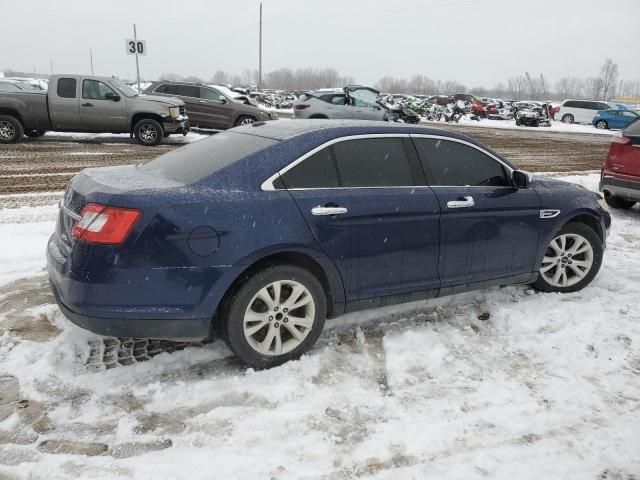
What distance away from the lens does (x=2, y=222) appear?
6379mm

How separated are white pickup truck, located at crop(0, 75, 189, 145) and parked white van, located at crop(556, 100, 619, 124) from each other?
30.2 m

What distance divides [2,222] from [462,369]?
5741 mm

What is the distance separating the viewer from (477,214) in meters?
4.08

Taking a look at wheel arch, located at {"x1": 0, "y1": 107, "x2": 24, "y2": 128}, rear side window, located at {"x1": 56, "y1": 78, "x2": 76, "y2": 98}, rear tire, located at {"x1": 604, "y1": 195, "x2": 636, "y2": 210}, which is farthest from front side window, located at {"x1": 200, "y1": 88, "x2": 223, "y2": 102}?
rear tire, located at {"x1": 604, "y1": 195, "x2": 636, "y2": 210}

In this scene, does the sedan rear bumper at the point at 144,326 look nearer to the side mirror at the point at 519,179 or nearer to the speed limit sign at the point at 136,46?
the side mirror at the point at 519,179

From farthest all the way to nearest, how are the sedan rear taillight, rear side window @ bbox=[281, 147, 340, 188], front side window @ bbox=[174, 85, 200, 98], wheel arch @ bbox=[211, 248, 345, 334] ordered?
front side window @ bbox=[174, 85, 200, 98] < rear side window @ bbox=[281, 147, 340, 188] < wheel arch @ bbox=[211, 248, 345, 334] < the sedan rear taillight

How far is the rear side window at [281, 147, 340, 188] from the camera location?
3426 millimetres

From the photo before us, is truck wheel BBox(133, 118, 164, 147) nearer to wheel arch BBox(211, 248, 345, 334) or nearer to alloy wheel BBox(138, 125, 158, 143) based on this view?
alloy wheel BBox(138, 125, 158, 143)

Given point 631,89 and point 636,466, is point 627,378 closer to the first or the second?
point 636,466

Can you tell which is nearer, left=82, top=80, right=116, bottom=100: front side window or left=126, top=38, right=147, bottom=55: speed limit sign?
left=82, top=80, right=116, bottom=100: front side window

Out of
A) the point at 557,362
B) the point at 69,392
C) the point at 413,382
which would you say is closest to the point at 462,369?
the point at 413,382

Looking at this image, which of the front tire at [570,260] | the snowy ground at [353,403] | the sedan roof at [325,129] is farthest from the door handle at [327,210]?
the front tire at [570,260]

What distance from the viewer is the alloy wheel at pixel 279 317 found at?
3.30 meters

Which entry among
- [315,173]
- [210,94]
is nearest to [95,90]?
[210,94]
